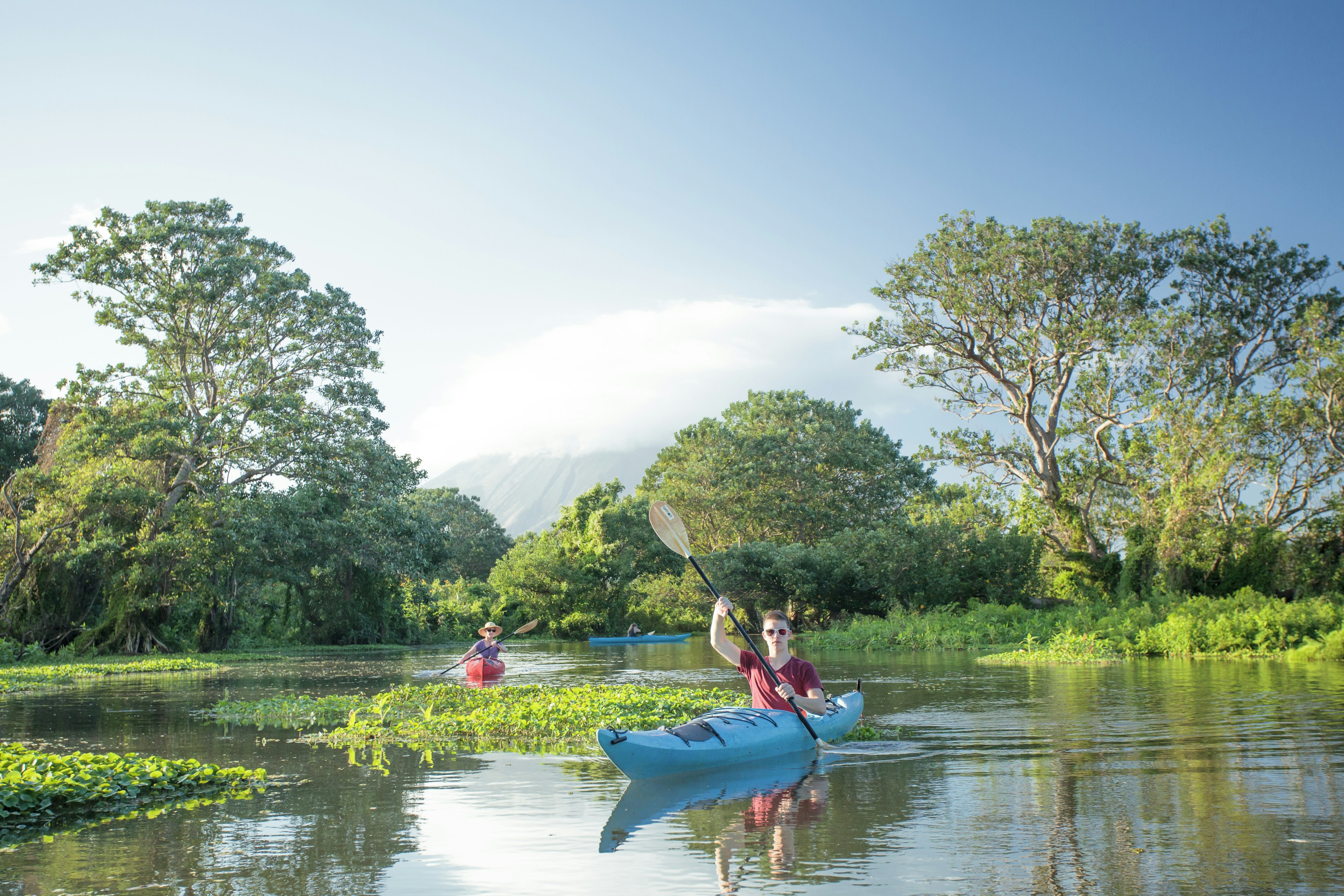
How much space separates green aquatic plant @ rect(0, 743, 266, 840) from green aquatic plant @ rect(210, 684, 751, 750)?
2432mm

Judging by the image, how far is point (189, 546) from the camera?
26.2m

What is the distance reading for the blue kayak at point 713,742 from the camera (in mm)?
7348

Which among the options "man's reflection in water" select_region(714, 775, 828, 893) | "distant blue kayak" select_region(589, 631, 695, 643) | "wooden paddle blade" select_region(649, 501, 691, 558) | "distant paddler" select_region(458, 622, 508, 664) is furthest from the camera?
"distant blue kayak" select_region(589, 631, 695, 643)

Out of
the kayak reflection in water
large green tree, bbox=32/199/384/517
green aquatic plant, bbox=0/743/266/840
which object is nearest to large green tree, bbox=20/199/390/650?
large green tree, bbox=32/199/384/517

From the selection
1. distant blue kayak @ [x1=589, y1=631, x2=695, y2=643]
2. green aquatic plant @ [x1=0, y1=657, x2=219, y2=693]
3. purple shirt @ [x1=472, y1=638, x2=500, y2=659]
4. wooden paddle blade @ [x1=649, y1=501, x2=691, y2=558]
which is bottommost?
distant blue kayak @ [x1=589, y1=631, x2=695, y2=643]

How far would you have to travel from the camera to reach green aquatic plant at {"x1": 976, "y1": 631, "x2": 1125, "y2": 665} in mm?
20562

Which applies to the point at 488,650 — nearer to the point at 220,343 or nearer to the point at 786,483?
the point at 220,343

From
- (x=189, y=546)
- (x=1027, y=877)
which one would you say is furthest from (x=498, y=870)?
(x=189, y=546)

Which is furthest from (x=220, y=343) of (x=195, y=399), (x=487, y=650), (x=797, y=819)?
(x=797, y=819)

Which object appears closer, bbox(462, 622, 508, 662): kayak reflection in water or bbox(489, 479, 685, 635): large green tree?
bbox(462, 622, 508, 662): kayak reflection in water

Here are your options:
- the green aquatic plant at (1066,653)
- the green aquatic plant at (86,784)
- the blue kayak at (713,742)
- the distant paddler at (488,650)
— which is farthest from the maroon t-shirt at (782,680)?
the green aquatic plant at (1066,653)

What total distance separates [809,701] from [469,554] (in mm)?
55394

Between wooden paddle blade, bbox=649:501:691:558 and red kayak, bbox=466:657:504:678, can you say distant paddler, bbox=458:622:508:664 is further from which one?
wooden paddle blade, bbox=649:501:691:558

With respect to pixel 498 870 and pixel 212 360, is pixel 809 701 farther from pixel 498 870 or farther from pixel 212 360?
pixel 212 360
